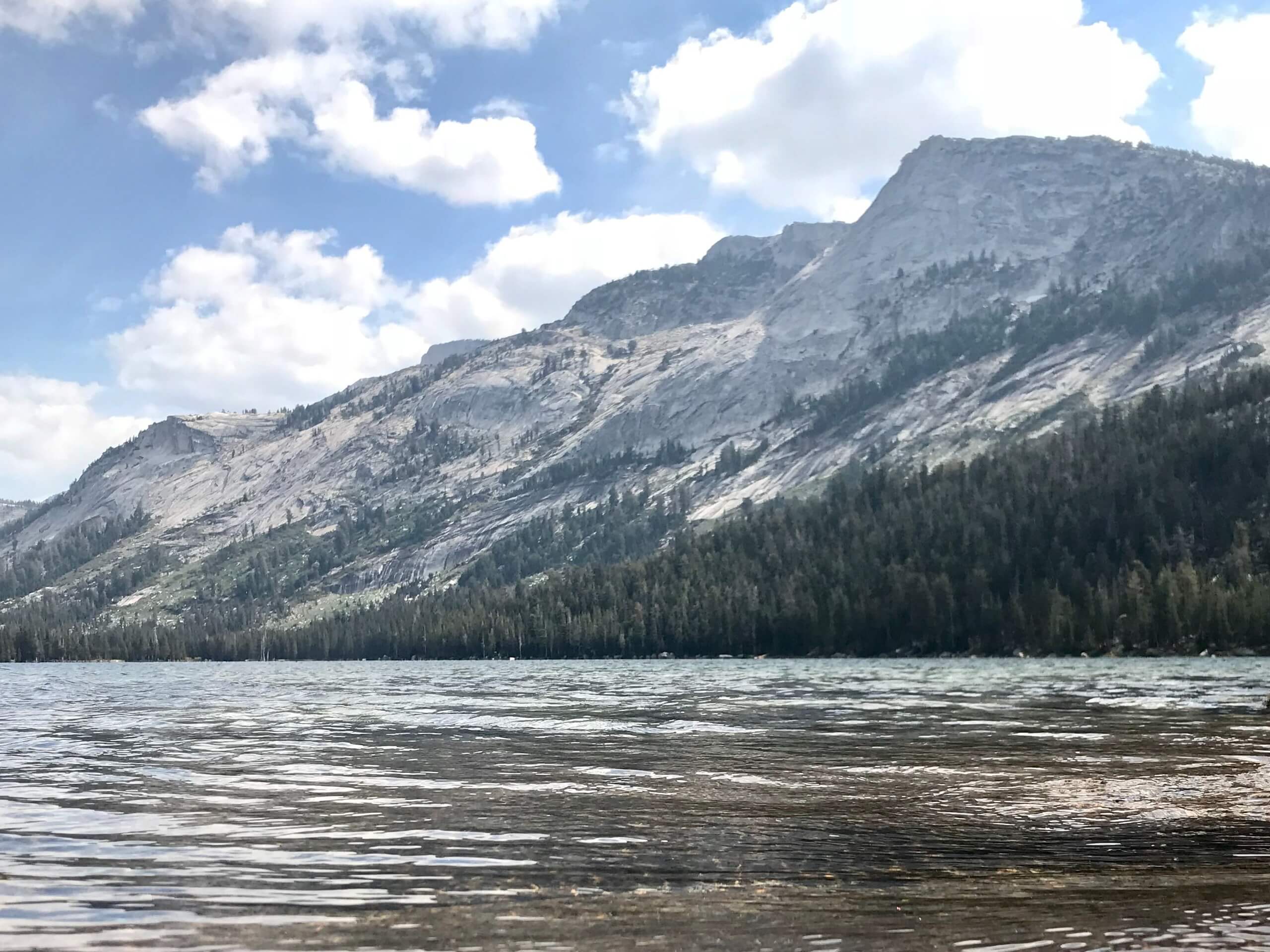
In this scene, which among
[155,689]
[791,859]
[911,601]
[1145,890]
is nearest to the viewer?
[1145,890]

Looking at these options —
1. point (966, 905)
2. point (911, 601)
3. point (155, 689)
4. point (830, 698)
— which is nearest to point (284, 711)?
point (830, 698)

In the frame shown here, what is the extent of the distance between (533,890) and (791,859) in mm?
5508

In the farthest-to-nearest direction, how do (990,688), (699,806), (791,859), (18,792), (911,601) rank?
(911,601), (990,688), (18,792), (699,806), (791,859)

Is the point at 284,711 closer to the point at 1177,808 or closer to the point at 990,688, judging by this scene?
the point at 990,688

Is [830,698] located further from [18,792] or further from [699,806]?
[18,792]

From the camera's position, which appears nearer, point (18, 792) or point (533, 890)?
point (533, 890)

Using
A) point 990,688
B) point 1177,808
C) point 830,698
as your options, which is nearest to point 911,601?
point 990,688

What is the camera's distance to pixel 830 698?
74562 mm

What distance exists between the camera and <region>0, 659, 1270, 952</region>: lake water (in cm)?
1638

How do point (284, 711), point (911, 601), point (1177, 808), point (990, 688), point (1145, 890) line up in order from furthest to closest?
point (911, 601), point (990, 688), point (284, 711), point (1177, 808), point (1145, 890)

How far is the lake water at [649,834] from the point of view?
16.4 meters

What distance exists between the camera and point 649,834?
80.3 ft

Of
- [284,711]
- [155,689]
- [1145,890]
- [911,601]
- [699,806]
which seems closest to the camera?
[1145,890]

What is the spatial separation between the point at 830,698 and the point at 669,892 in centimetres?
5768
